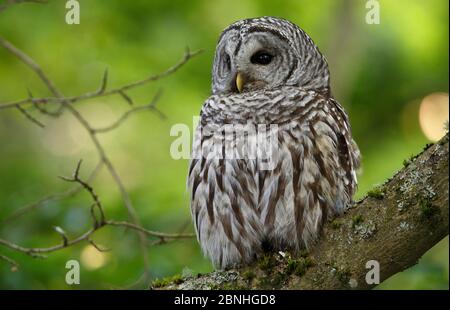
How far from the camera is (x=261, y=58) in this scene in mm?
4309

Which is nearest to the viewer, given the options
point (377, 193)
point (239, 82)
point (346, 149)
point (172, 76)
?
point (377, 193)

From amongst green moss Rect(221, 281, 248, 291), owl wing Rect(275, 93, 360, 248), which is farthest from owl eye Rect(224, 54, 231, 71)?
green moss Rect(221, 281, 248, 291)

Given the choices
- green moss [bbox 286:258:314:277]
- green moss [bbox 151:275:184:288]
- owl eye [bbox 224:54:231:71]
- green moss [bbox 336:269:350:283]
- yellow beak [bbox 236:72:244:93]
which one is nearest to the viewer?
green moss [bbox 336:269:350:283]

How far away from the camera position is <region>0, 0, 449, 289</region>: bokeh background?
6895 mm

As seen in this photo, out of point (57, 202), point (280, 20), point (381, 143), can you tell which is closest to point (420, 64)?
point (381, 143)

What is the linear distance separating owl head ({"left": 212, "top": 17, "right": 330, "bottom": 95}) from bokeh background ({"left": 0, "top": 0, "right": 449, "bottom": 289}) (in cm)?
153

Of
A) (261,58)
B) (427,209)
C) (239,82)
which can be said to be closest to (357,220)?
(427,209)

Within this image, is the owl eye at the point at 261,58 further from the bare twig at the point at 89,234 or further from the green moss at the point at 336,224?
the green moss at the point at 336,224

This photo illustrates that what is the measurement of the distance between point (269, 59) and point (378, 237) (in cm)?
154

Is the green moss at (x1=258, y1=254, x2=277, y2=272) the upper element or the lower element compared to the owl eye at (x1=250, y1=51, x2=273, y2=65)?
lower

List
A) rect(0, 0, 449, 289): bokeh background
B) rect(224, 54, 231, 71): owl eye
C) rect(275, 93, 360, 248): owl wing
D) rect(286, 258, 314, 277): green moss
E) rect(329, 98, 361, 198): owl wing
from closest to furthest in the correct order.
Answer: rect(286, 258, 314, 277): green moss
rect(275, 93, 360, 248): owl wing
rect(329, 98, 361, 198): owl wing
rect(224, 54, 231, 71): owl eye
rect(0, 0, 449, 289): bokeh background

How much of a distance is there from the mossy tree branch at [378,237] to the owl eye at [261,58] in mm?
1210

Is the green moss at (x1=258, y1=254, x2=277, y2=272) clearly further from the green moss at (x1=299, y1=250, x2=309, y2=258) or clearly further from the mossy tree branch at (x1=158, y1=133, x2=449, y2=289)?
the green moss at (x1=299, y1=250, x2=309, y2=258)

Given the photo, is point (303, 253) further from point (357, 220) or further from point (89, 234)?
point (89, 234)
